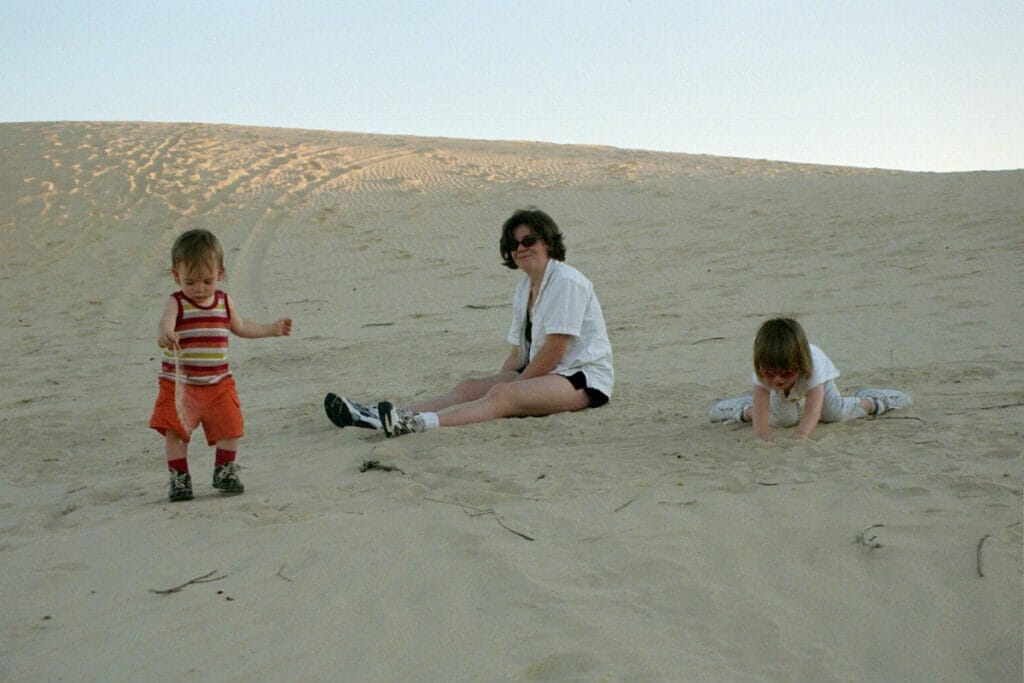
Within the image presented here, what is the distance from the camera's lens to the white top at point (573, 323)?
570cm

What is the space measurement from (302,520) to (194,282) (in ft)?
3.66

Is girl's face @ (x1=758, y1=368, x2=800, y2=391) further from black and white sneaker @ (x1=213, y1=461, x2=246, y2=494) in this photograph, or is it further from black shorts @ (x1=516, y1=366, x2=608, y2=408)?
black and white sneaker @ (x1=213, y1=461, x2=246, y2=494)

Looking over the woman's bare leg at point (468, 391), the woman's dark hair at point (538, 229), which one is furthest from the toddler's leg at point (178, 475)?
the woman's dark hair at point (538, 229)

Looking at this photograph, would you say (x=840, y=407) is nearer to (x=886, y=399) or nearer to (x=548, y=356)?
(x=886, y=399)

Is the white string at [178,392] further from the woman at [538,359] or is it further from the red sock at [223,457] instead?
the woman at [538,359]

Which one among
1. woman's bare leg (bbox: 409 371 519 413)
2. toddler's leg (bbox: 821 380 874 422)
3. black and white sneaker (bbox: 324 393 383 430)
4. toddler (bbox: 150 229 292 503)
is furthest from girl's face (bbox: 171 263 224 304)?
toddler's leg (bbox: 821 380 874 422)

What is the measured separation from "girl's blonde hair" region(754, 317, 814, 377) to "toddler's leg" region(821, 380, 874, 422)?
0.96 feet

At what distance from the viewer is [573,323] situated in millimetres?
5691

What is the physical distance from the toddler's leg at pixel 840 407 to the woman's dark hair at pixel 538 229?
5.72 feet

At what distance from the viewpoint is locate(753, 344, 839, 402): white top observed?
4.79 m

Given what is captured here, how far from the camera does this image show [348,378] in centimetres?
799

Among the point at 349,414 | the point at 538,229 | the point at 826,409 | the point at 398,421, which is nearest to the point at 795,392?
the point at 826,409

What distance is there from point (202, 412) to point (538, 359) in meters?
2.03

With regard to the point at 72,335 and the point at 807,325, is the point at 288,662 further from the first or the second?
the point at 72,335
